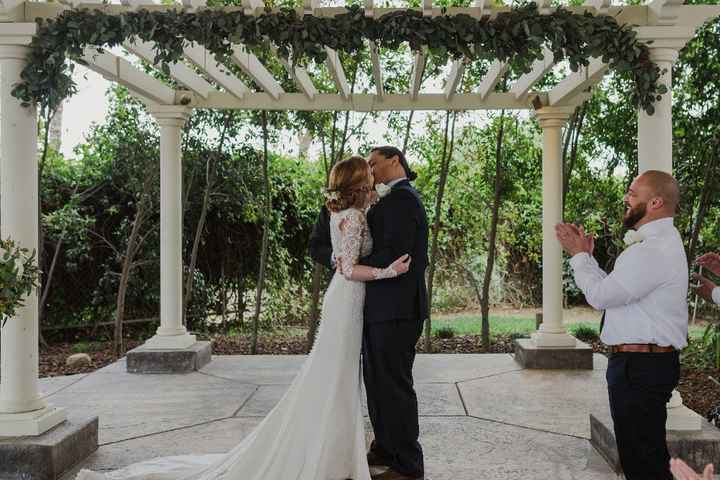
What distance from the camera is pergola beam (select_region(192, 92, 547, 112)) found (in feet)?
21.9

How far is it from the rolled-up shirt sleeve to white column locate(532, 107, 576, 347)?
13.6 ft

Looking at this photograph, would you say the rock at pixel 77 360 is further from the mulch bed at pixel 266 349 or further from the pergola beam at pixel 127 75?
the pergola beam at pixel 127 75

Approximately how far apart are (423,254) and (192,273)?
545 cm

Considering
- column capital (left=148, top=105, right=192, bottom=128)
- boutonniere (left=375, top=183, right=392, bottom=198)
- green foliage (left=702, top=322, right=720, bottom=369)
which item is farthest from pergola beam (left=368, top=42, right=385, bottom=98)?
green foliage (left=702, top=322, right=720, bottom=369)

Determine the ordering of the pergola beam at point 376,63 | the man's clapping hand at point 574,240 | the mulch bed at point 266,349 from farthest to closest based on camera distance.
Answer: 1. the mulch bed at point 266,349
2. the pergola beam at point 376,63
3. the man's clapping hand at point 574,240

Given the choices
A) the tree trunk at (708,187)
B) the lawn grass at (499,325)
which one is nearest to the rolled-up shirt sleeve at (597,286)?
the tree trunk at (708,187)

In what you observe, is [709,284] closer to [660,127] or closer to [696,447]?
[696,447]

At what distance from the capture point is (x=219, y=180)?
9.02m

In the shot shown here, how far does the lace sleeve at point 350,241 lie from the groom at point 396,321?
0.09m

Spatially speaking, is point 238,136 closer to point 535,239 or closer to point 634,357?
point 535,239

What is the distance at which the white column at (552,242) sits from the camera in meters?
6.94

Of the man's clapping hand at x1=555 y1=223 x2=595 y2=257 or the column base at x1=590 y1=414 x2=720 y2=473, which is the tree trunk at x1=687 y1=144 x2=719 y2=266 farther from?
the man's clapping hand at x1=555 y1=223 x2=595 y2=257

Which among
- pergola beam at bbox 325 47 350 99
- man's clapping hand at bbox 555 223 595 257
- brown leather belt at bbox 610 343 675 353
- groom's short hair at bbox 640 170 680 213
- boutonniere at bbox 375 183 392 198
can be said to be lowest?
brown leather belt at bbox 610 343 675 353

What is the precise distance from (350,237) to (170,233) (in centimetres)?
370
